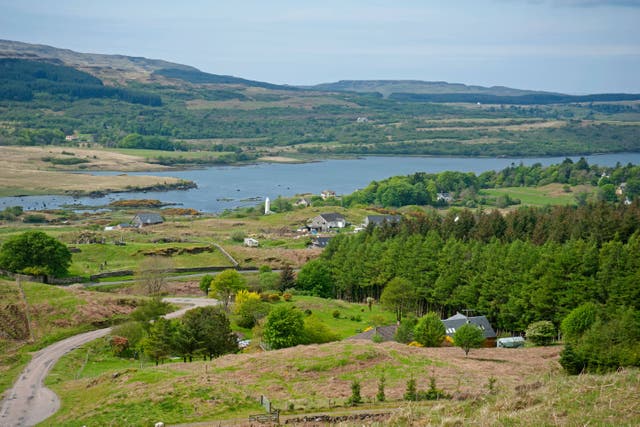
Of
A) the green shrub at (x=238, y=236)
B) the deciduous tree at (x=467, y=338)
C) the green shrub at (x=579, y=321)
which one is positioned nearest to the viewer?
the deciduous tree at (x=467, y=338)

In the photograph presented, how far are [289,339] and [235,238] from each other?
4743 centimetres

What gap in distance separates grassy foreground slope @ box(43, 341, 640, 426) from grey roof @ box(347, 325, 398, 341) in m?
4.30

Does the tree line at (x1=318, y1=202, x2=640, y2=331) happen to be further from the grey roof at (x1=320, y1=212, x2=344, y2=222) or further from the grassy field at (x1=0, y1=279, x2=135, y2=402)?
the grey roof at (x1=320, y1=212, x2=344, y2=222)

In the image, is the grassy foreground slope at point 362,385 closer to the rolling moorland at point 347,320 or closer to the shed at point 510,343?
the rolling moorland at point 347,320

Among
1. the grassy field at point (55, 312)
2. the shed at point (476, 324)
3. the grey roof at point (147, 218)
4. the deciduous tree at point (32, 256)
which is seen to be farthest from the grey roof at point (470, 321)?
the grey roof at point (147, 218)

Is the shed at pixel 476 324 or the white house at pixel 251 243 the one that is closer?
the shed at pixel 476 324

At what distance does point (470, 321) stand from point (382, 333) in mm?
6357

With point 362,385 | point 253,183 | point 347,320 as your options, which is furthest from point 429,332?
point 253,183

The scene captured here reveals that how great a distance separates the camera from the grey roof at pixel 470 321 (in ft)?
154

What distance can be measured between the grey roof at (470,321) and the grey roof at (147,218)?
5876 centimetres

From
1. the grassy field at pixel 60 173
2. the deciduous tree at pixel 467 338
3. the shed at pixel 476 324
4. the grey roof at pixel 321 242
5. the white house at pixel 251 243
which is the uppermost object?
the deciduous tree at pixel 467 338

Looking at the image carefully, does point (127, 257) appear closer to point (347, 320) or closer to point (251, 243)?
point (251, 243)

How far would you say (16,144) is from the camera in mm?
194750

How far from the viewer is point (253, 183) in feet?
517
